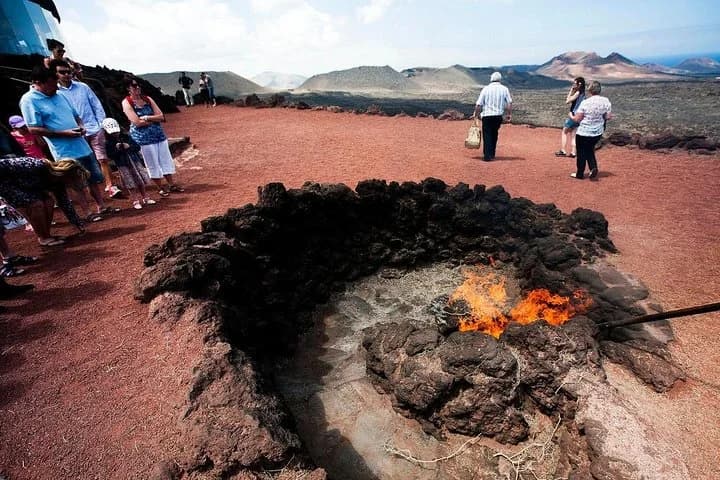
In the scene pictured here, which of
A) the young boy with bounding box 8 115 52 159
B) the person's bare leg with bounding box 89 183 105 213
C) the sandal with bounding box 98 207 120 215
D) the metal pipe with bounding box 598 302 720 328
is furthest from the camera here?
the sandal with bounding box 98 207 120 215

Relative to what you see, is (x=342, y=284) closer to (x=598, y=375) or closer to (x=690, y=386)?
(x=598, y=375)

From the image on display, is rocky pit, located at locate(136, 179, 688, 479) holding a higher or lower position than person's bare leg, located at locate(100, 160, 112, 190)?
lower

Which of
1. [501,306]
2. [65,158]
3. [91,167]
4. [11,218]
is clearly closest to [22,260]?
[11,218]

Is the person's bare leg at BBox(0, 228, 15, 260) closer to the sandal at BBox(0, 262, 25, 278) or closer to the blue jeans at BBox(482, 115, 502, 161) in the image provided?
the sandal at BBox(0, 262, 25, 278)

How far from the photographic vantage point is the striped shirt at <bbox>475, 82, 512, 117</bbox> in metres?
9.40

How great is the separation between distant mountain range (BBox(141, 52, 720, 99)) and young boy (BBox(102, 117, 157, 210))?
33.0 meters

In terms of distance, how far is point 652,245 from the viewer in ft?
21.8

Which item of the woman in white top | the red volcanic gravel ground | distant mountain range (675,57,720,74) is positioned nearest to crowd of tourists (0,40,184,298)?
the red volcanic gravel ground

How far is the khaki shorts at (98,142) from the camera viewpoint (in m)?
6.95

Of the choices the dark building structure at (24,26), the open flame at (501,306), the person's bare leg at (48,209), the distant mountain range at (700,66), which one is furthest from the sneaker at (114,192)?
the distant mountain range at (700,66)

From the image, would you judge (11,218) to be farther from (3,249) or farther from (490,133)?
(490,133)

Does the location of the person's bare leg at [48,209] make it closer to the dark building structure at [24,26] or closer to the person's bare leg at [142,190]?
the person's bare leg at [142,190]

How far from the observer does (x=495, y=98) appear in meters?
9.45

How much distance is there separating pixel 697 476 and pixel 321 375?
13.6ft
